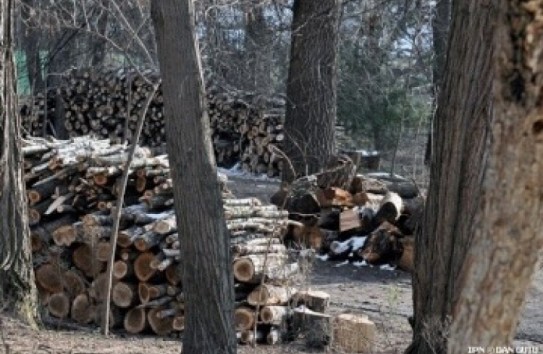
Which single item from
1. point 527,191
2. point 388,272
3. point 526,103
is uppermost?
point 526,103

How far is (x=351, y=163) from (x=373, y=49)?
8729 millimetres

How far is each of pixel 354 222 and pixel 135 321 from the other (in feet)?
11.9

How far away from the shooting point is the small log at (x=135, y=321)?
8516mm

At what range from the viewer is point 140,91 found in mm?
17891

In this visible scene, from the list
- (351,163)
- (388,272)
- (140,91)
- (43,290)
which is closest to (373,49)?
(140,91)

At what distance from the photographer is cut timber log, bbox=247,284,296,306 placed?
316 inches

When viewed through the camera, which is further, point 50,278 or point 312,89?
point 312,89

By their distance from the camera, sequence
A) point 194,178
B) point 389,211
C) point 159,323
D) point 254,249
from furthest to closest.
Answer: point 389,211
point 159,323
point 254,249
point 194,178

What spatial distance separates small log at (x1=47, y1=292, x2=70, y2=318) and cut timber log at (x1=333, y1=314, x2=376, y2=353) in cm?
257

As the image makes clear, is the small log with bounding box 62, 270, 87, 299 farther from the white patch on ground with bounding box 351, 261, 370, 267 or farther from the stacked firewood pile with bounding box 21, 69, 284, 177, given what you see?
the stacked firewood pile with bounding box 21, 69, 284, 177

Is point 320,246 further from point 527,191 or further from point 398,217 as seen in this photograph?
point 527,191

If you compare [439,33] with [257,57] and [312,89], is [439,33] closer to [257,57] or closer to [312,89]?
[257,57]

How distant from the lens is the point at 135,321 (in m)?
8.56

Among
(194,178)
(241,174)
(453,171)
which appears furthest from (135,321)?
(241,174)
